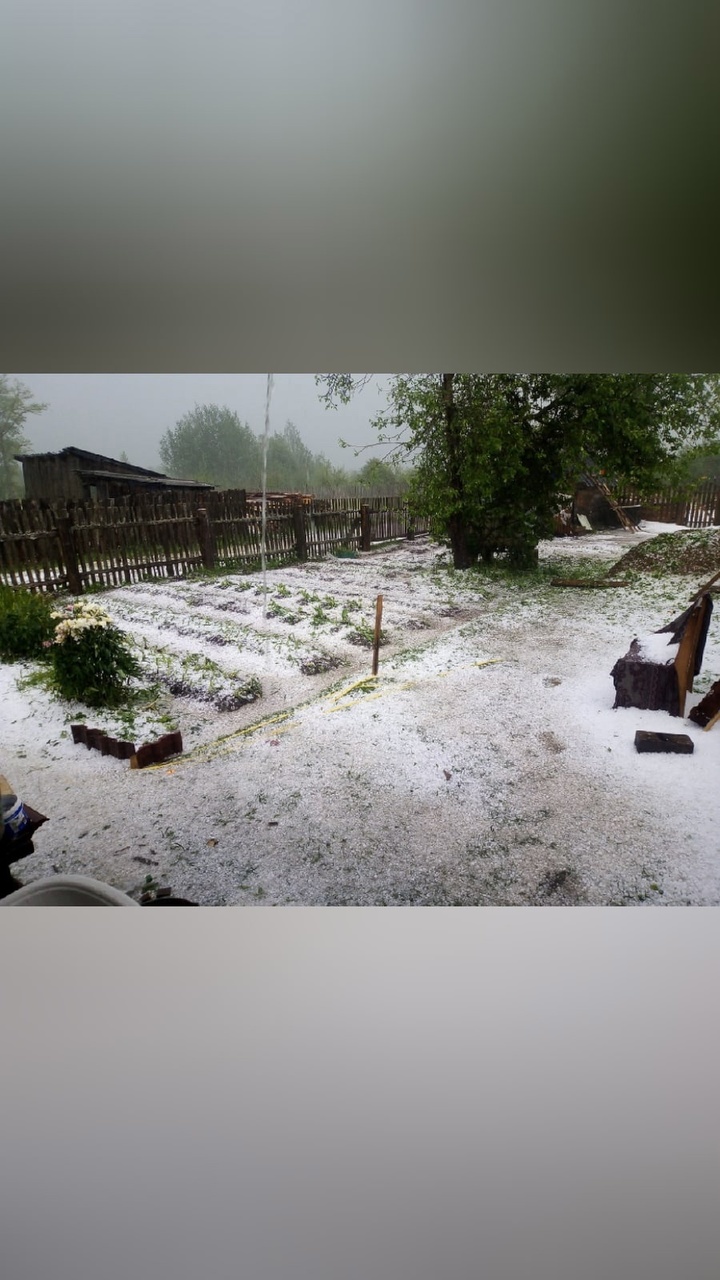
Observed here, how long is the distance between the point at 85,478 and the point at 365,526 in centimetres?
96

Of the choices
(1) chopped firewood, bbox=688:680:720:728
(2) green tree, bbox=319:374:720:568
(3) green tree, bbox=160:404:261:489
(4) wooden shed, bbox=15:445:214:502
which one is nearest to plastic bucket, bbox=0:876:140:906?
(4) wooden shed, bbox=15:445:214:502

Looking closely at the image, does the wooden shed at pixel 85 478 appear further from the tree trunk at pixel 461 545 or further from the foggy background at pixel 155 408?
the tree trunk at pixel 461 545

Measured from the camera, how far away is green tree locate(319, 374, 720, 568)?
2045 millimetres

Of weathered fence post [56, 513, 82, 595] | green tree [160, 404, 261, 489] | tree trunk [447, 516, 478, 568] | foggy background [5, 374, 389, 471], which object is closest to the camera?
foggy background [5, 374, 389, 471]

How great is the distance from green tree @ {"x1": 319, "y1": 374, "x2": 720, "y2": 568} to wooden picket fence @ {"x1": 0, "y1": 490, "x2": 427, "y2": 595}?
0.63 feet

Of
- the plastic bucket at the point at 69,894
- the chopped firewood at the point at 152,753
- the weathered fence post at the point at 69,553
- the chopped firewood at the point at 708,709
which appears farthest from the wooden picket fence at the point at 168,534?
the chopped firewood at the point at 708,709

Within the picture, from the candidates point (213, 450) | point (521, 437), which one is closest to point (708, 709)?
point (521, 437)

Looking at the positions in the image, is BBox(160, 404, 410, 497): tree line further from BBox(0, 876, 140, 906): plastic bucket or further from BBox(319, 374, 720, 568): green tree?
BBox(0, 876, 140, 906): plastic bucket

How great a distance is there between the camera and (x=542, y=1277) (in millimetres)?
1213

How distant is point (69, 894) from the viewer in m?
2.12

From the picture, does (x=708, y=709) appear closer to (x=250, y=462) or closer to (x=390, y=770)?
(x=390, y=770)

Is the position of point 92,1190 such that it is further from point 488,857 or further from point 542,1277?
point 488,857

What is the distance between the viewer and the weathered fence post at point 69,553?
7.07 feet
